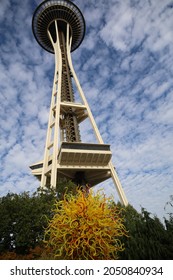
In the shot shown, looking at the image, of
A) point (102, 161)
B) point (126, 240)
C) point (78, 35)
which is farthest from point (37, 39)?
point (126, 240)

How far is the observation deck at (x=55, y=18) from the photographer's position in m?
54.9

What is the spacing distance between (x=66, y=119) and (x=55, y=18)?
2700 centimetres

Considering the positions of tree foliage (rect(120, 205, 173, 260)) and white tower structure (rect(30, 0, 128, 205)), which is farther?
white tower structure (rect(30, 0, 128, 205))

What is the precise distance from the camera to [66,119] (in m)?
47.3

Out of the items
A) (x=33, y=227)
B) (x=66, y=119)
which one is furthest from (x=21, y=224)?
(x=66, y=119)

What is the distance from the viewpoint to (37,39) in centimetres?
5891

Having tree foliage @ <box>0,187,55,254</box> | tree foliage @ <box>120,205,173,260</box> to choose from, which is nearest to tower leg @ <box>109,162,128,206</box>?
tree foliage @ <box>0,187,55,254</box>

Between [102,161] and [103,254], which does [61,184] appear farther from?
[103,254]

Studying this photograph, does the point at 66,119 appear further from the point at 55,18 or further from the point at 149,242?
the point at 149,242

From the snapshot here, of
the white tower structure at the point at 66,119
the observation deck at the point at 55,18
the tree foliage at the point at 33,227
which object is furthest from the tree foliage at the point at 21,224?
the observation deck at the point at 55,18

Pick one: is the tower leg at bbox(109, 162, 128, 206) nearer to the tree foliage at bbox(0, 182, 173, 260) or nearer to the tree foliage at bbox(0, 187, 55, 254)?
the tree foliage at bbox(0, 182, 173, 260)

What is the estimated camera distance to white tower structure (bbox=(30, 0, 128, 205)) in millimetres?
35719

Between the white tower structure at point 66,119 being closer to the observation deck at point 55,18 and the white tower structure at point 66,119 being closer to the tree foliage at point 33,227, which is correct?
the observation deck at point 55,18
